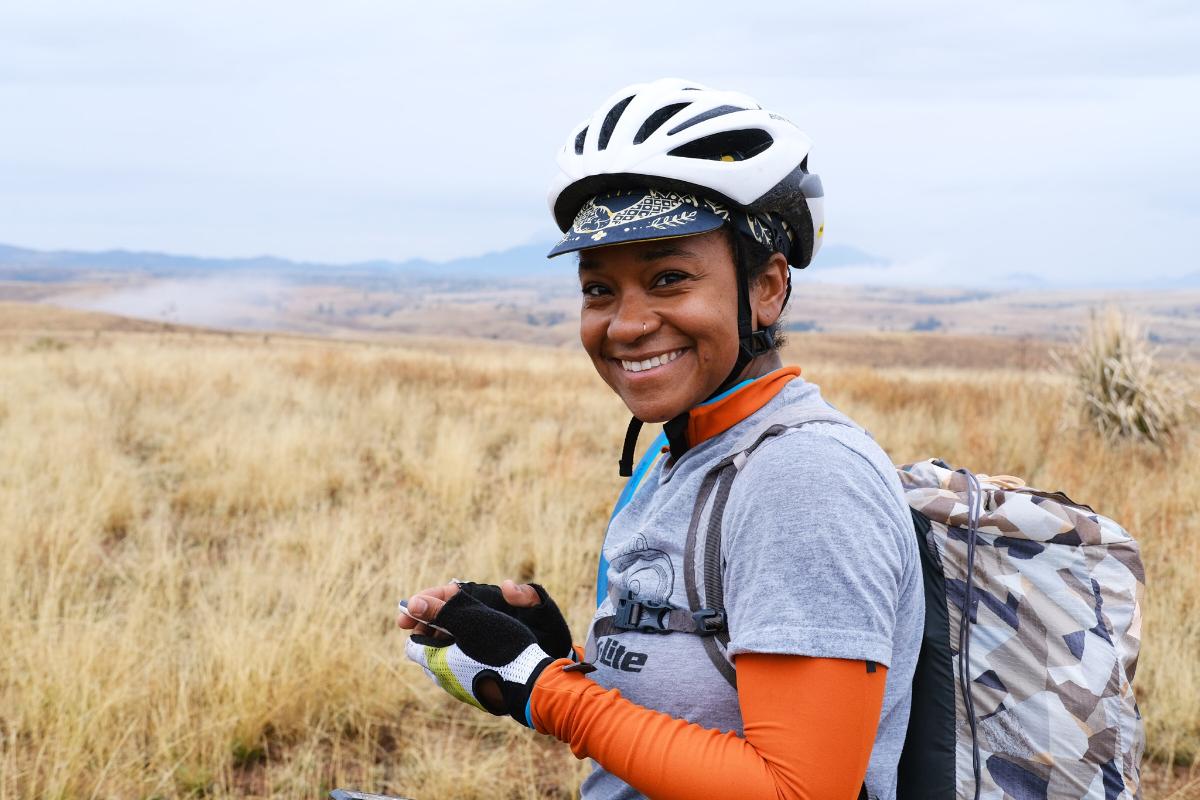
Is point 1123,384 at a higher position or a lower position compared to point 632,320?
lower

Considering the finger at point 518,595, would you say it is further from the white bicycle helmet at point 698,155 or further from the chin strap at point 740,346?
the white bicycle helmet at point 698,155

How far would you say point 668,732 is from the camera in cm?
142

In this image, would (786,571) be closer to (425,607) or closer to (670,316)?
(670,316)

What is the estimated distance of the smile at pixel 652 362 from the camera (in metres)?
1.77

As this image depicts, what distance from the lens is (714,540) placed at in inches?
58.2

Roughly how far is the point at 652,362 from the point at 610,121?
588mm

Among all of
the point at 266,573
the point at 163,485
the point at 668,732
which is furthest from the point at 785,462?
the point at 163,485

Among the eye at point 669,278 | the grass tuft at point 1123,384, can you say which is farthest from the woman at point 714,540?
the grass tuft at point 1123,384

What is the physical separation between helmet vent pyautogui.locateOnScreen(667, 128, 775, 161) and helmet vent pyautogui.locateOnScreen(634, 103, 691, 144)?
9cm

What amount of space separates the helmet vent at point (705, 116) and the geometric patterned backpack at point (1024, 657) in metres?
0.93

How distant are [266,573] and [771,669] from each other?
14.9 ft

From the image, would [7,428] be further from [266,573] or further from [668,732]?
[668,732]

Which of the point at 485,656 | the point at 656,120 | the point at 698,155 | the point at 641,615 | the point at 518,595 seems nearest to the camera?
the point at 641,615

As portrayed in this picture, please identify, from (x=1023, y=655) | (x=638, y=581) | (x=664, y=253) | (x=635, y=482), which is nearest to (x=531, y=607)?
(x=635, y=482)
